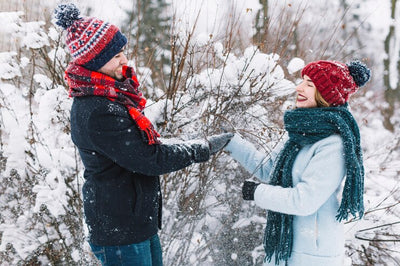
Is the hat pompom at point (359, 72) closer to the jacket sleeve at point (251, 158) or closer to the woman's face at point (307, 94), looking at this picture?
the woman's face at point (307, 94)

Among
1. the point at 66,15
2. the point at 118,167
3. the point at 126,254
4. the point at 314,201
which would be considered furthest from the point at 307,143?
the point at 66,15

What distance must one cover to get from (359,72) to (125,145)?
1390 mm

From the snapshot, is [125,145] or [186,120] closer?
[125,145]

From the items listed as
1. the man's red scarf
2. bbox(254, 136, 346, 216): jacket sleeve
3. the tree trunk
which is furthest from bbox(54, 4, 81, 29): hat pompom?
Answer: the tree trunk

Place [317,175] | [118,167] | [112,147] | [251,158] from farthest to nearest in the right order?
[251,158], [317,175], [118,167], [112,147]

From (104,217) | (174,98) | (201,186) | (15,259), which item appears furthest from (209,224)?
(15,259)

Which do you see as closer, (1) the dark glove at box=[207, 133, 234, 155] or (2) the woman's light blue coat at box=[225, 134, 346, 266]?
(2) the woman's light blue coat at box=[225, 134, 346, 266]

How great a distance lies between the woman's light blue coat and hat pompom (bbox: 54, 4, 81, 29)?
138cm

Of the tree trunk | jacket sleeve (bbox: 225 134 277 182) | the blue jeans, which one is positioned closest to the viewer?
the blue jeans

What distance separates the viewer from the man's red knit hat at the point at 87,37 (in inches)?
67.1

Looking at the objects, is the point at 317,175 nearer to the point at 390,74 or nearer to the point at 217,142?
the point at 217,142

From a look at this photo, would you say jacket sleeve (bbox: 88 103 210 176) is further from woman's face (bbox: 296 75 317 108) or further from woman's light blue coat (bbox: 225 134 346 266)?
woman's face (bbox: 296 75 317 108)

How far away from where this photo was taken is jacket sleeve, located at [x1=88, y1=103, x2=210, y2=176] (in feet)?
5.37

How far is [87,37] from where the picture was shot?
171cm
